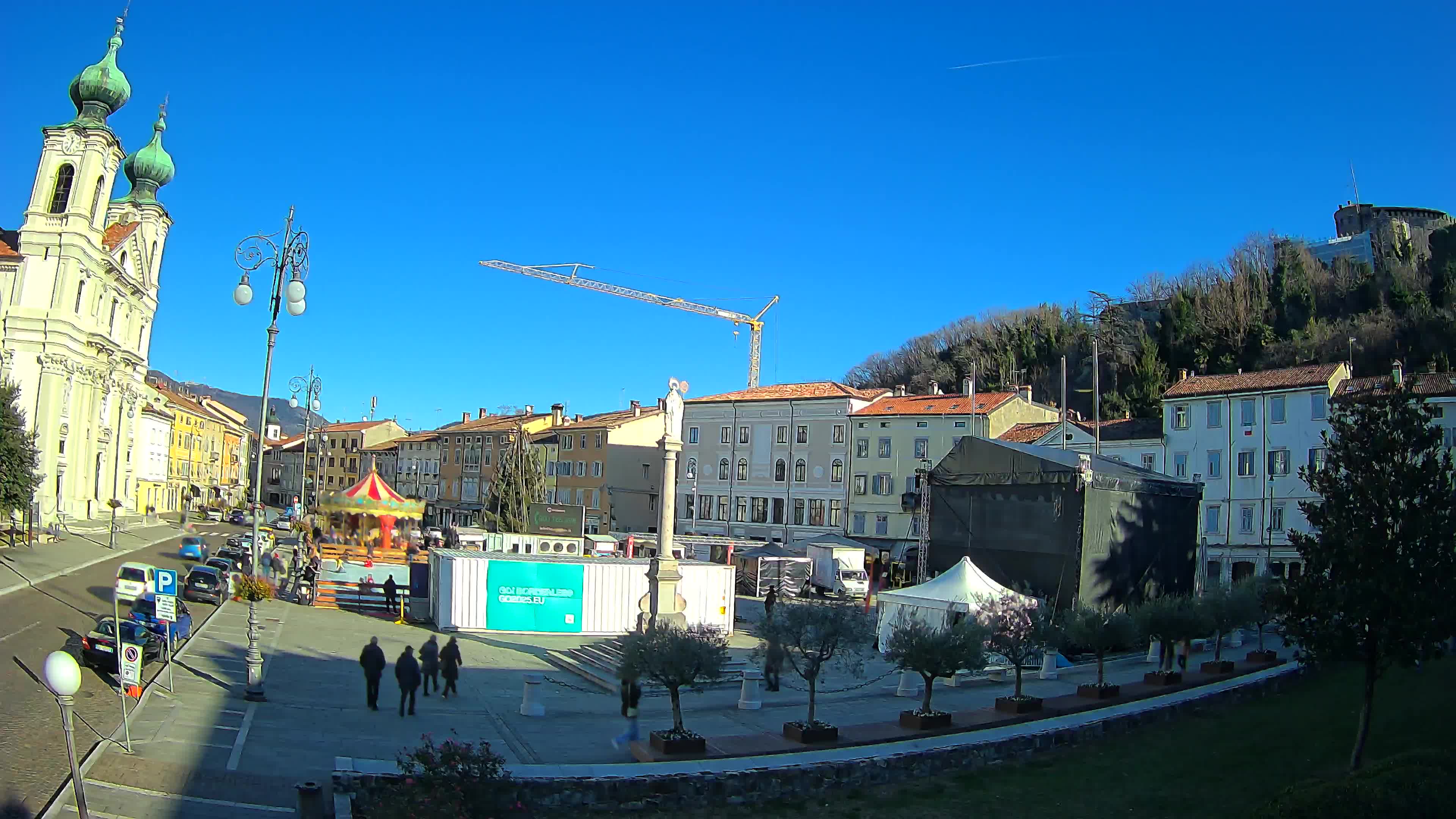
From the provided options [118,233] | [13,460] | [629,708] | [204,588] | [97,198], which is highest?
[118,233]

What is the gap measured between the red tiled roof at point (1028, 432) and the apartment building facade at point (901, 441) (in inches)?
21.1

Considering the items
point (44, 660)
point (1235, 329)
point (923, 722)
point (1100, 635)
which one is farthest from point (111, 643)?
point (1235, 329)

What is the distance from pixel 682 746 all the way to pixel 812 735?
6.90ft

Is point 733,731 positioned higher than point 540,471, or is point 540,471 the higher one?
point 540,471

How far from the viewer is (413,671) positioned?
55.3 feet

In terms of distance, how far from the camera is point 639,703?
59.5ft

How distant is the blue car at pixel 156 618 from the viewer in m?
19.7

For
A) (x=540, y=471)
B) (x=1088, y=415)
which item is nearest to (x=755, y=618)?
(x=540, y=471)

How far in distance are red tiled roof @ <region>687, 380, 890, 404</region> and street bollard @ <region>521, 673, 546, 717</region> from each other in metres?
43.7

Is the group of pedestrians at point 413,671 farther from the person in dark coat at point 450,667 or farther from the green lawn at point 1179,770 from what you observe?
the green lawn at point 1179,770

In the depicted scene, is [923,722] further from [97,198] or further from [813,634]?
[97,198]

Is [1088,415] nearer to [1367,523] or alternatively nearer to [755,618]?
[755,618]

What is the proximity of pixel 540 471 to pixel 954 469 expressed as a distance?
3371 cm

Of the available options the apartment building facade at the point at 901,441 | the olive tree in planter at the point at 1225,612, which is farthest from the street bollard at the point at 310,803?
the apartment building facade at the point at 901,441
